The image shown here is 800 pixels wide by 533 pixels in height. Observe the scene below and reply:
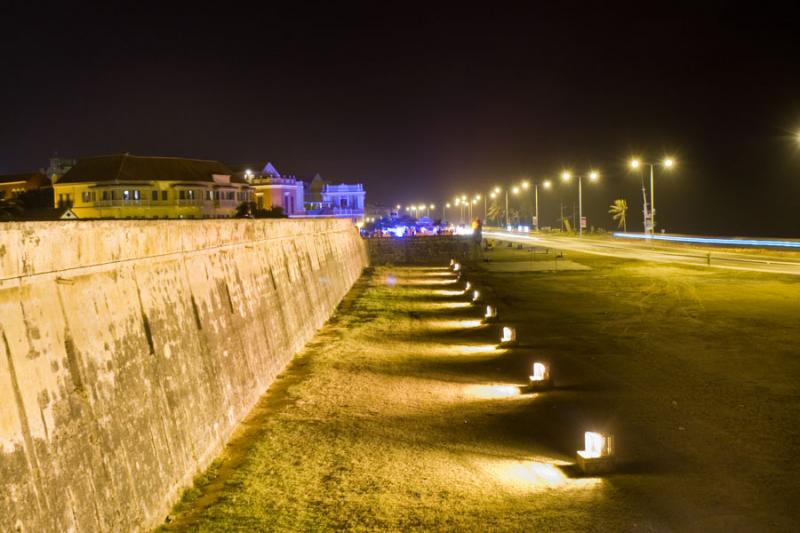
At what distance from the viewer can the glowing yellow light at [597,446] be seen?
404 inches

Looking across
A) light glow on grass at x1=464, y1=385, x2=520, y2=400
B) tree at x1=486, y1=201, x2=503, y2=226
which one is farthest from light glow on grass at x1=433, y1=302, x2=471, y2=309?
tree at x1=486, y1=201, x2=503, y2=226

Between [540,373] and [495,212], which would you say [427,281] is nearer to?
[540,373]

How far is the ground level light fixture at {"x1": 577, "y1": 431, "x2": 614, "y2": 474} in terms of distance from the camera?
10.2 meters

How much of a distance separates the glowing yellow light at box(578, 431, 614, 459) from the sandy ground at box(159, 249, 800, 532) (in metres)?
0.35

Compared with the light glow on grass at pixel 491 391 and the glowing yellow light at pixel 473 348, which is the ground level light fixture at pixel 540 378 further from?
the glowing yellow light at pixel 473 348

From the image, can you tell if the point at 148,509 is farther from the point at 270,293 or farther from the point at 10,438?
the point at 270,293

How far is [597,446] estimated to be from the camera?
1032cm

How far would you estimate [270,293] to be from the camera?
720 inches

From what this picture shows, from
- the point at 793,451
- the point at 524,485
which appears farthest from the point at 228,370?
the point at 793,451

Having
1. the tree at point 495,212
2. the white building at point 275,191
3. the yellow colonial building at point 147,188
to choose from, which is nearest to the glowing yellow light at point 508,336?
the yellow colonial building at point 147,188

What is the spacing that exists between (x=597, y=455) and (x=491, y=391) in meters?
5.49

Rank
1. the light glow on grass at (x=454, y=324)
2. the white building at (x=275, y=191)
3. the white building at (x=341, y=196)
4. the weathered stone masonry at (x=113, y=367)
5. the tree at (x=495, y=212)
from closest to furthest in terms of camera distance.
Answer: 1. the weathered stone masonry at (x=113, y=367)
2. the light glow on grass at (x=454, y=324)
3. the white building at (x=275, y=191)
4. the white building at (x=341, y=196)
5. the tree at (x=495, y=212)

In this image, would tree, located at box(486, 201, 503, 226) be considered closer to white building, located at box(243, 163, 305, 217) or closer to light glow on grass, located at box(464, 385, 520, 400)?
white building, located at box(243, 163, 305, 217)

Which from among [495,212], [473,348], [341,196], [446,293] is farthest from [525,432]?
[495,212]
